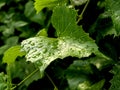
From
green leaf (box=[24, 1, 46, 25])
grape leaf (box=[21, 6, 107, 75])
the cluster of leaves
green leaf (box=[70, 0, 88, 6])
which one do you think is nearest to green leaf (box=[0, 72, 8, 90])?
the cluster of leaves

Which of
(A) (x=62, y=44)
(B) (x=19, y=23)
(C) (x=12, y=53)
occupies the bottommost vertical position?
(B) (x=19, y=23)

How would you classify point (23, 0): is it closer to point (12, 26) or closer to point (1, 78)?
point (12, 26)

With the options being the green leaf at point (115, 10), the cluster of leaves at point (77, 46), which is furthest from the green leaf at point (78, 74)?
the green leaf at point (115, 10)

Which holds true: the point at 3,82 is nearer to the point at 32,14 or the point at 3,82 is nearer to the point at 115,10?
the point at 115,10

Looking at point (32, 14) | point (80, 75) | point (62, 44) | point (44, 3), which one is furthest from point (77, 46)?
point (32, 14)

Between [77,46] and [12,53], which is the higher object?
[77,46]

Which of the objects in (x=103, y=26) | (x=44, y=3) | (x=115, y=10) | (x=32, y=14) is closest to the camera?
(x=115, y=10)

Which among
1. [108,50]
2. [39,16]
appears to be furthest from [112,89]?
[39,16]

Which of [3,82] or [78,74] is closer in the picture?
[3,82]
